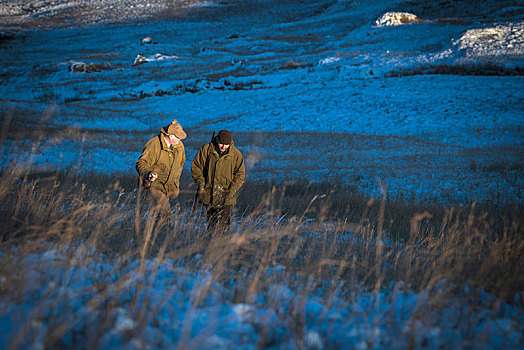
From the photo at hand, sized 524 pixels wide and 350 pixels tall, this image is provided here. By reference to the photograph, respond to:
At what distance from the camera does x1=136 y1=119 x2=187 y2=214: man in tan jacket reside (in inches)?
179

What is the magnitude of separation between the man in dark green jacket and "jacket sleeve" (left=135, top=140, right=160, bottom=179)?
1.87 feet

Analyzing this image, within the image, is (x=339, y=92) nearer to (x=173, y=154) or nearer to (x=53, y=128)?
(x=53, y=128)

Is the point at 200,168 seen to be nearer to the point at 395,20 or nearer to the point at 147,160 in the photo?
the point at 147,160

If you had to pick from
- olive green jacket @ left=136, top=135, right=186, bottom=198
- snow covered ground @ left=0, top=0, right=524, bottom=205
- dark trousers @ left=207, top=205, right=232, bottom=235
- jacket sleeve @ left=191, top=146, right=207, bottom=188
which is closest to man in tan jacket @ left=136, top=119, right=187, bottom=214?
olive green jacket @ left=136, top=135, right=186, bottom=198

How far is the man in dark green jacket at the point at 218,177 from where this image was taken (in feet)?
15.8

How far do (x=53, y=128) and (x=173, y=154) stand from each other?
46.0 ft

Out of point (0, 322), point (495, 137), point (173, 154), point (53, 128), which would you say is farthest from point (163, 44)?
point (0, 322)

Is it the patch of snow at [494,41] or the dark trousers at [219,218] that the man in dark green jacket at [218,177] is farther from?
the patch of snow at [494,41]

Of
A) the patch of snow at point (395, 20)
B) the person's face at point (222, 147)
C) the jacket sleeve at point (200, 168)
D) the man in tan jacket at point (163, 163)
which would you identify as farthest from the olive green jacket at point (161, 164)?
the patch of snow at point (395, 20)

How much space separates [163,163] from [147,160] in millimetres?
241

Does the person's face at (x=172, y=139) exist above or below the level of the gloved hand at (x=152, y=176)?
above

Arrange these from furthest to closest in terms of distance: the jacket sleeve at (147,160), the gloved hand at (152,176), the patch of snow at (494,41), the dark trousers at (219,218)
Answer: the patch of snow at (494,41) < the dark trousers at (219,218) < the jacket sleeve at (147,160) < the gloved hand at (152,176)

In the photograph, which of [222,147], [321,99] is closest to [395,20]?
[321,99]

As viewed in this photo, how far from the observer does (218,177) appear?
485 centimetres
